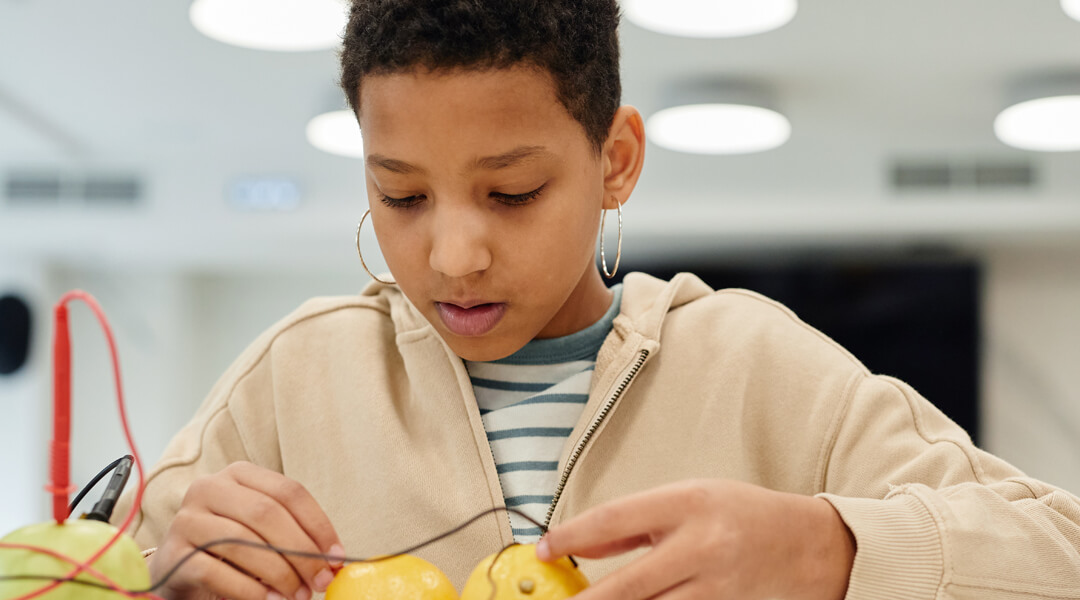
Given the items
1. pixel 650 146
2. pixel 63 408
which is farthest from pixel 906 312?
pixel 63 408

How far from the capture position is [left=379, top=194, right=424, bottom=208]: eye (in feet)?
2.86

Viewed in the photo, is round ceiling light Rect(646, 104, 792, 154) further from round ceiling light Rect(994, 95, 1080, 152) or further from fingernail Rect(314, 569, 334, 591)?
fingernail Rect(314, 569, 334, 591)

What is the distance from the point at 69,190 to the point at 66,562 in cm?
586

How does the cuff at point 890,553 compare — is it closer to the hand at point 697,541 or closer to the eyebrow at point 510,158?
the hand at point 697,541

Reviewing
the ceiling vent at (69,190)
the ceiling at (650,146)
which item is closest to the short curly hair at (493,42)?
the ceiling at (650,146)

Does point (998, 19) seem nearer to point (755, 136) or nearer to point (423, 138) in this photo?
point (755, 136)

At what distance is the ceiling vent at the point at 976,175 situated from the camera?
5465 millimetres

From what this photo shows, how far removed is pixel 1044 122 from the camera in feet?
13.0

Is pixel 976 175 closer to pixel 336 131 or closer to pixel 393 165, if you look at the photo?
pixel 336 131

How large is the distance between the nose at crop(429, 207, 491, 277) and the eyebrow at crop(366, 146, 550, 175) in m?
0.04

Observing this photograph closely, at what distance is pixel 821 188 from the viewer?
222 inches

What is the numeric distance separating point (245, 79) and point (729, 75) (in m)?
2.15

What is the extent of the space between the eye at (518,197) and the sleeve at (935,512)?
36cm

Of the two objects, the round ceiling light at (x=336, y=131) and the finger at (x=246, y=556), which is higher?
the round ceiling light at (x=336, y=131)
